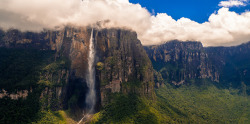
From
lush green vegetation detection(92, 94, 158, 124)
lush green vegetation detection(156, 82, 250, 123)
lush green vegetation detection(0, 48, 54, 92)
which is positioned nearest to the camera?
lush green vegetation detection(0, 48, 54, 92)

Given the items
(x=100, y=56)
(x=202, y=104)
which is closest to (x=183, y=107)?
(x=202, y=104)

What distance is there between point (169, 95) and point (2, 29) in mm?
126101

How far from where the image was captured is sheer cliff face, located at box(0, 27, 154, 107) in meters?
123

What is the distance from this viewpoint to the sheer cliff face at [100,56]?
123 metres

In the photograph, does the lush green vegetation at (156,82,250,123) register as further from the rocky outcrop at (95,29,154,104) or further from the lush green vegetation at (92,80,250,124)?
the rocky outcrop at (95,29,154,104)

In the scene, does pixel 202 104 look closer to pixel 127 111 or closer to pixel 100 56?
pixel 127 111

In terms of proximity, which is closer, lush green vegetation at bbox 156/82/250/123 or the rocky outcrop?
the rocky outcrop

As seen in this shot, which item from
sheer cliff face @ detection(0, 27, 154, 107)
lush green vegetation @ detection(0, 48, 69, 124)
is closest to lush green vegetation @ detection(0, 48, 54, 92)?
lush green vegetation @ detection(0, 48, 69, 124)

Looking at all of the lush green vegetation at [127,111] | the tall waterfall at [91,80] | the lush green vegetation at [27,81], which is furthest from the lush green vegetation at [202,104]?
the lush green vegetation at [27,81]

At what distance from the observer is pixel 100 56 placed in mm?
133875

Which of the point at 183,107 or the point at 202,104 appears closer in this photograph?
the point at 183,107

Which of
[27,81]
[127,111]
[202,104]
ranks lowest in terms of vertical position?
[202,104]

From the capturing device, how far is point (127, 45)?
13862 centimetres

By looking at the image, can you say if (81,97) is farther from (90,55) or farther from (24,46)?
(24,46)
